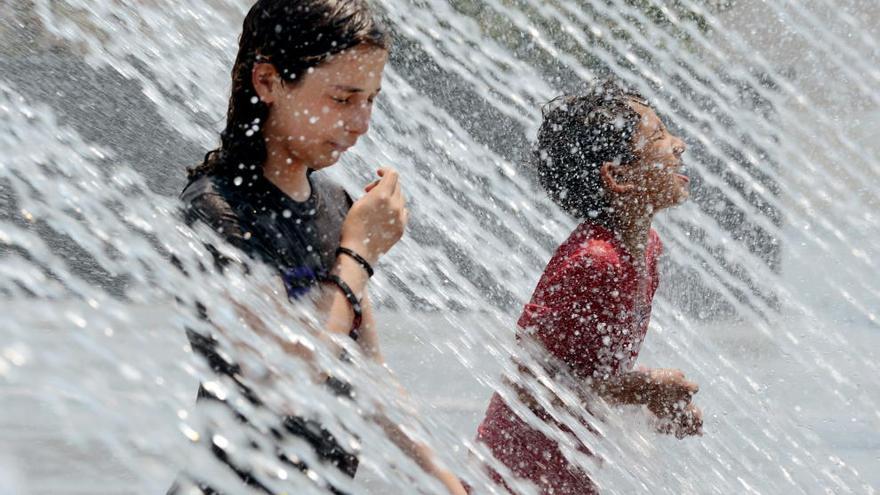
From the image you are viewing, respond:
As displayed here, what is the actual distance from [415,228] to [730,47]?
4.22 metres

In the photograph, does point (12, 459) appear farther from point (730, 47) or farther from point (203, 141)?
point (730, 47)

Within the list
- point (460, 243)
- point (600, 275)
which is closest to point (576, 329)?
point (600, 275)

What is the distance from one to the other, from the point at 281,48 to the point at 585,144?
1022 mm

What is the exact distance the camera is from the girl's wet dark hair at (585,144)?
2.76 m

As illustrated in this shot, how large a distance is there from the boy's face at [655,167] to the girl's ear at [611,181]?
0.07 feet

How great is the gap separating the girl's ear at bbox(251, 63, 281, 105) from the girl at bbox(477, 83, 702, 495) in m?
0.81

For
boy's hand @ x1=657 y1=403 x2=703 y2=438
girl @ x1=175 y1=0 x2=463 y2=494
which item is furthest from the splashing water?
boy's hand @ x1=657 y1=403 x2=703 y2=438

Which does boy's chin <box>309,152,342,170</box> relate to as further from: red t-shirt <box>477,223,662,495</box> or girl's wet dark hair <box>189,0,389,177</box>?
red t-shirt <box>477,223,662,495</box>

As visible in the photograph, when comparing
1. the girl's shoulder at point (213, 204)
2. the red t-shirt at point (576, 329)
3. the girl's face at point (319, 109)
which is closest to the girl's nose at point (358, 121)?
the girl's face at point (319, 109)

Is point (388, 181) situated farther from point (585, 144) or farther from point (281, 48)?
point (585, 144)

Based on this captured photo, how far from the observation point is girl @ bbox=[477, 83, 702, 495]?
2.51 m

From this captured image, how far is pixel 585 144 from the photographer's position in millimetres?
2814

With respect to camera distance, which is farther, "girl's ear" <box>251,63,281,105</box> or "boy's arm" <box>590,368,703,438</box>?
"boy's arm" <box>590,368,703,438</box>

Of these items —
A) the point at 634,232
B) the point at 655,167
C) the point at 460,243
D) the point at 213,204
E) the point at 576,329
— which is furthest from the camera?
the point at 460,243
